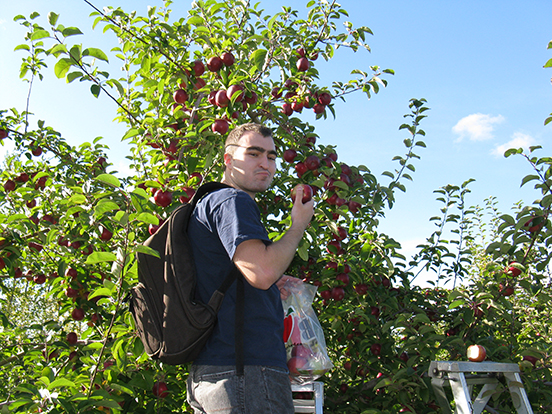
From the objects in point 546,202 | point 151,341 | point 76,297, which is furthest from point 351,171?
point 76,297

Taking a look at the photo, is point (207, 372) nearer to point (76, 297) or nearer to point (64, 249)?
point (64, 249)

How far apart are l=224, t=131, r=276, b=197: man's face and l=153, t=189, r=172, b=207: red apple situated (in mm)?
533

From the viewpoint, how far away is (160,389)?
81.7 inches

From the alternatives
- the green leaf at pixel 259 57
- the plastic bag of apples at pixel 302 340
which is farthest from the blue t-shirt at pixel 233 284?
the green leaf at pixel 259 57

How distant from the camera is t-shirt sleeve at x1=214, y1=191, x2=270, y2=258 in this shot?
1.28m

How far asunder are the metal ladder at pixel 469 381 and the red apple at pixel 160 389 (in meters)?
1.45

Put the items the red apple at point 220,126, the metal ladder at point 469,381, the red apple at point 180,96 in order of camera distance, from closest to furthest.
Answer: the metal ladder at point 469,381 → the red apple at point 220,126 → the red apple at point 180,96

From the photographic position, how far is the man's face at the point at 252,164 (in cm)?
174

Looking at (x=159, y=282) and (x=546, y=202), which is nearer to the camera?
(x=159, y=282)

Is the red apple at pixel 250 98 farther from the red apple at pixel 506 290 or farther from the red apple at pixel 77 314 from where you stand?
the red apple at pixel 506 290

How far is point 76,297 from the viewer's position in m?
2.64

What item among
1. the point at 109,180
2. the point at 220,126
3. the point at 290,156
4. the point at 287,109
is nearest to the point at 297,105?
the point at 287,109

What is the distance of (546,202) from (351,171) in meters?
1.14

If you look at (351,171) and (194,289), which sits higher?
(351,171)
